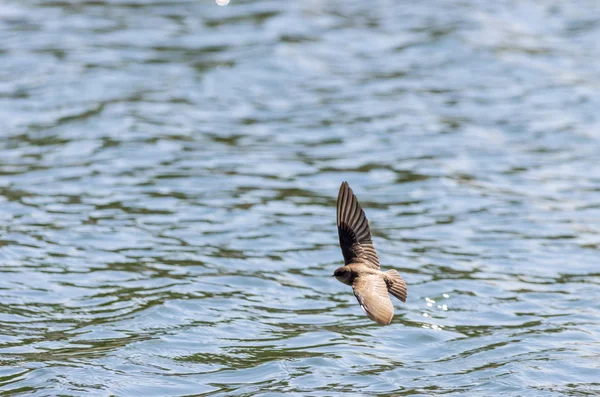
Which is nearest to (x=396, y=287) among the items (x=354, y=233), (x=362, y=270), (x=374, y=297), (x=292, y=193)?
(x=362, y=270)

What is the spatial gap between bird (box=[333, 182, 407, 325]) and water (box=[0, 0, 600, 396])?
76 centimetres

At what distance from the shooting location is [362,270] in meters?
5.75

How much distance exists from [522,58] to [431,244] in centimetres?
601

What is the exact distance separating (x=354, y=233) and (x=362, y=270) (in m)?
0.41

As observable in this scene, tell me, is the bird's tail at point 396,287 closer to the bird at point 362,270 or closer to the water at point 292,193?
the bird at point 362,270

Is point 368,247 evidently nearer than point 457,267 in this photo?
Yes

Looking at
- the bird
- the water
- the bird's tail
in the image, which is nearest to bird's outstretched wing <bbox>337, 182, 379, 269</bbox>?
the bird

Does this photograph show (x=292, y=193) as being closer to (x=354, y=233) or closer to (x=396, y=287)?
(x=354, y=233)

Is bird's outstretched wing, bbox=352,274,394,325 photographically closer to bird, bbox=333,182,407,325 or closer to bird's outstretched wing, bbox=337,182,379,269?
bird, bbox=333,182,407,325

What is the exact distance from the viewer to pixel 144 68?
523 inches

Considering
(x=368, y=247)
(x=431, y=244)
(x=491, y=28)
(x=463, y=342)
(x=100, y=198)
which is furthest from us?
(x=491, y=28)

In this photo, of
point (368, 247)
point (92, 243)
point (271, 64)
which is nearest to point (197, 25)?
point (271, 64)

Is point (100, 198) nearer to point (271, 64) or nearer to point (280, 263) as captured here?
point (280, 263)

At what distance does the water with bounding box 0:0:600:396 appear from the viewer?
6656mm
